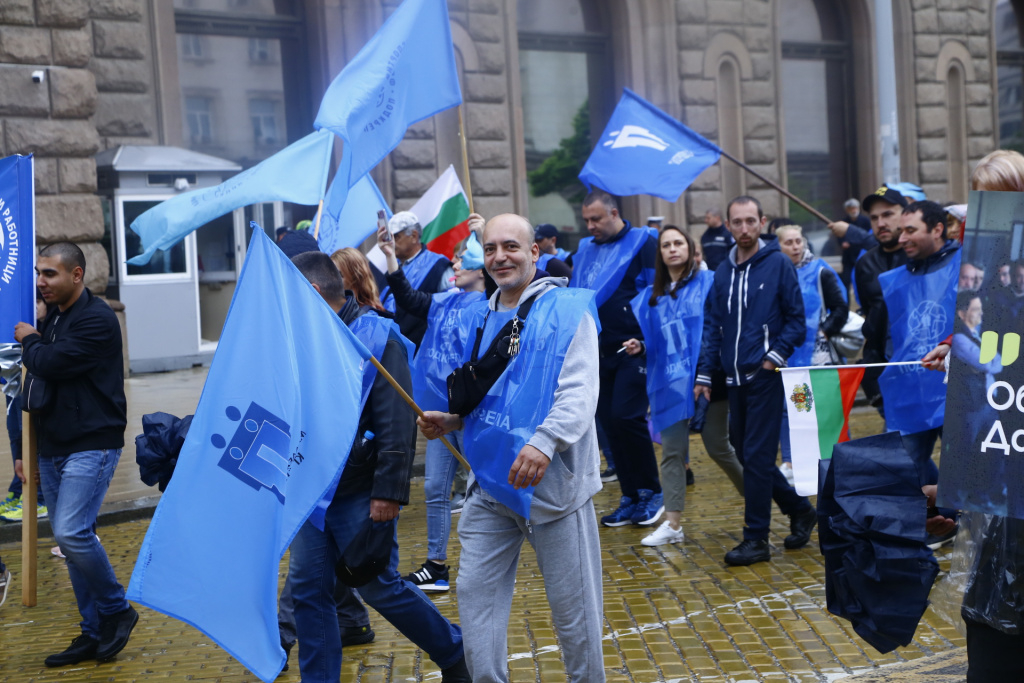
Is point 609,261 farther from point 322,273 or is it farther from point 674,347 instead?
point 322,273

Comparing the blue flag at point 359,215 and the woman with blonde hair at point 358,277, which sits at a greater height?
the blue flag at point 359,215

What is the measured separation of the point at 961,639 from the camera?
472 centimetres

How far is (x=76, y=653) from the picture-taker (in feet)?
16.2

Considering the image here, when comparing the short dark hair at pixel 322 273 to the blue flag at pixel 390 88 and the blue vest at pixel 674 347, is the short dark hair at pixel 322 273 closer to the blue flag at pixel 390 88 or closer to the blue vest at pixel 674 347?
the blue flag at pixel 390 88

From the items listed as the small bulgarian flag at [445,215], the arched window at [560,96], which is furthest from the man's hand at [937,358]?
the arched window at [560,96]

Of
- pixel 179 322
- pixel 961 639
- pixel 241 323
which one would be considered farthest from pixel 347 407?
pixel 179 322

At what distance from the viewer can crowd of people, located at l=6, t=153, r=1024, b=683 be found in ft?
11.7

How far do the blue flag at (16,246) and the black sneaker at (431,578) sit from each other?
7.26ft

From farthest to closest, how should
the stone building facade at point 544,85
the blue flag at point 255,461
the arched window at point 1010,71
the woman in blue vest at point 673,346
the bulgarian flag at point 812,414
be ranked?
the arched window at point 1010,71 < the stone building facade at point 544,85 < the woman in blue vest at point 673,346 < the bulgarian flag at point 812,414 < the blue flag at point 255,461

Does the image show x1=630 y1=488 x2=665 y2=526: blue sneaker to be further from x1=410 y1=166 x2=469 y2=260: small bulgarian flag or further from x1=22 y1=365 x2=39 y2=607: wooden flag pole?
x1=22 y1=365 x2=39 y2=607: wooden flag pole

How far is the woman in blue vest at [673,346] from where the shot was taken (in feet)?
21.4

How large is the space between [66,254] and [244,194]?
0.86 m

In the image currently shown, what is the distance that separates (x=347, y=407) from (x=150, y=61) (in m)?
11.6

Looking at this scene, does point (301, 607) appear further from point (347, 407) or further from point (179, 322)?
point (179, 322)
